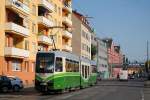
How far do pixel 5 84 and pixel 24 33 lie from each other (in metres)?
18.0

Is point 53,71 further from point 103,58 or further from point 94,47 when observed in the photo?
point 103,58

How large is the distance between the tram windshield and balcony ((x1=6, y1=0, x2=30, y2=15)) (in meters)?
18.8

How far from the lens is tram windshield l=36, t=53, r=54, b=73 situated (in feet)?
108

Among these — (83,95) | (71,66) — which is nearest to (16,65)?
(71,66)

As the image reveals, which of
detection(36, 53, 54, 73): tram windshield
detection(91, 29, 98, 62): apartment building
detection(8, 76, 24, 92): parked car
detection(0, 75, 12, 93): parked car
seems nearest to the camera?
detection(36, 53, 54, 73): tram windshield

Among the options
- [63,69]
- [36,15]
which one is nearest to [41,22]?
[36,15]

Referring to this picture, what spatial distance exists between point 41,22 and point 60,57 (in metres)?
33.2

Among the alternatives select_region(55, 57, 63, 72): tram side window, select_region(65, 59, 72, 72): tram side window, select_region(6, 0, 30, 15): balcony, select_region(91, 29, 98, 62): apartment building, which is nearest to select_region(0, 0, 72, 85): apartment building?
select_region(6, 0, 30, 15): balcony

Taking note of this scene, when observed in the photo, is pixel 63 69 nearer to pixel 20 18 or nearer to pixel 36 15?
pixel 20 18

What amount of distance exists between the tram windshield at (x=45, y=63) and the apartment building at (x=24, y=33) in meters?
17.2

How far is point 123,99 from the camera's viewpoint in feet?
93.5

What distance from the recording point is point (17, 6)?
173ft

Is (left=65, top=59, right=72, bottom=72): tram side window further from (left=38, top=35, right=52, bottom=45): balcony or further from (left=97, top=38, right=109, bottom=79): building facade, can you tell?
(left=97, top=38, right=109, bottom=79): building facade

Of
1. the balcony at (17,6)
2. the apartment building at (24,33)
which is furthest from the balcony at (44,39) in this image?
the balcony at (17,6)
